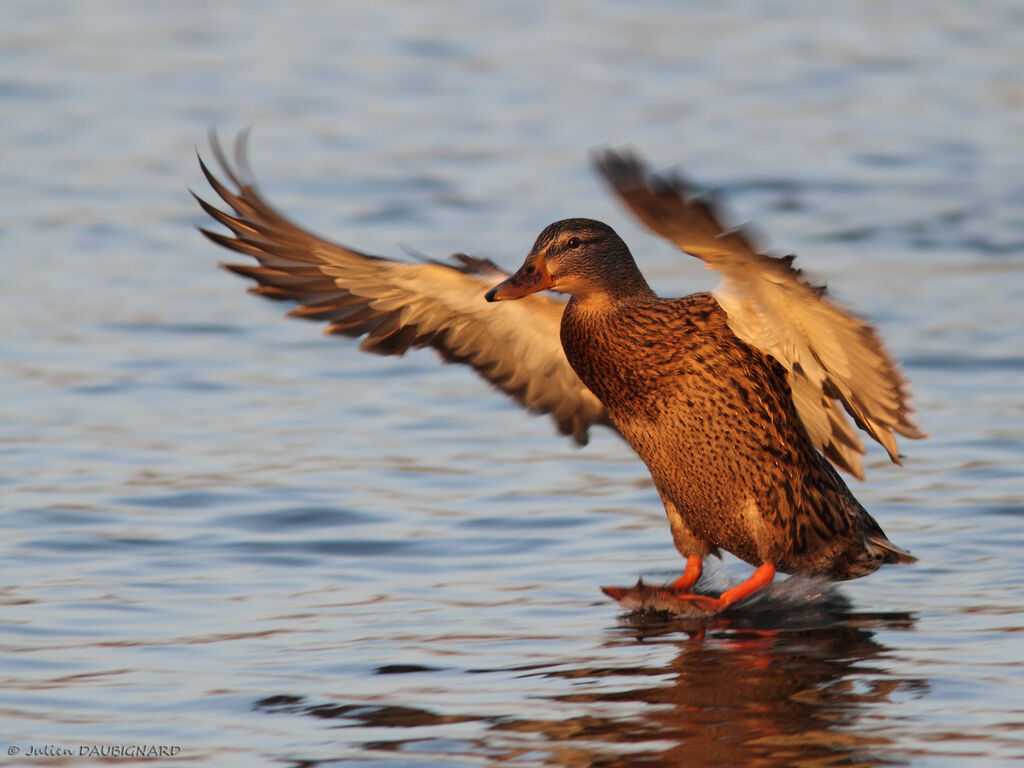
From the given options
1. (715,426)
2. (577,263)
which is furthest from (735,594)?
(577,263)

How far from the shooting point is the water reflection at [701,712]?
515 centimetres

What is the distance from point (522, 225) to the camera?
1305 cm

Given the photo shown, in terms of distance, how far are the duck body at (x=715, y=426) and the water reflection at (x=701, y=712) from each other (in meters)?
0.39

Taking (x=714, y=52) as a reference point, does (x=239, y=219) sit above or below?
below

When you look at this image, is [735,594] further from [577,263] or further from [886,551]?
[577,263]

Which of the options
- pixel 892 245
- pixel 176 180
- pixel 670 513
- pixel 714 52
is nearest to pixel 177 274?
pixel 176 180

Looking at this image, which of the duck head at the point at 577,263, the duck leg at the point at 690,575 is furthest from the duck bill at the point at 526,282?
the duck leg at the point at 690,575

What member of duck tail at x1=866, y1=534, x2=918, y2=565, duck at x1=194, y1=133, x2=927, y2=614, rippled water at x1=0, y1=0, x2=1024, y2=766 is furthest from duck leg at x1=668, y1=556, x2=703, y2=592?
duck tail at x1=866, y1=534, x2=918, y2=565

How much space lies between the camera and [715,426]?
6.56 meters

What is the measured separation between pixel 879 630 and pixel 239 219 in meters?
2.78

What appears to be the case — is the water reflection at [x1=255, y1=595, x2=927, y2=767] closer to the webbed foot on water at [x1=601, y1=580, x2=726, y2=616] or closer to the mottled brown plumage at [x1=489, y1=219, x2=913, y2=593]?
the webbed foot on water at [x1=601, y1=580, x2=726, y2=616]

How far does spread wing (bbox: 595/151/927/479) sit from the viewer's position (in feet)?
18.3

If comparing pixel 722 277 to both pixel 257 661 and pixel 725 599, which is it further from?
pixel 257 661
